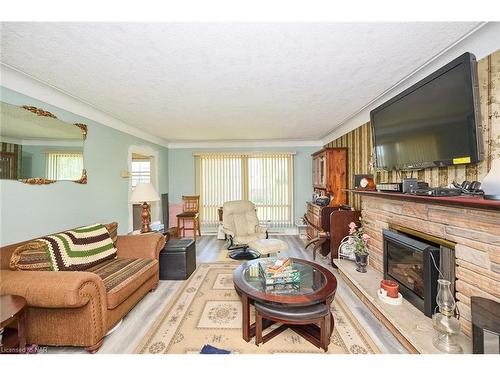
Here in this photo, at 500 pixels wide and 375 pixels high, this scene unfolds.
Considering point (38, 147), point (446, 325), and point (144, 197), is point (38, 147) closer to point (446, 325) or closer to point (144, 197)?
point (144, 197)

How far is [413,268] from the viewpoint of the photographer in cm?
225

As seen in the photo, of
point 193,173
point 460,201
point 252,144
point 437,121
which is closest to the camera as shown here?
point 460,201

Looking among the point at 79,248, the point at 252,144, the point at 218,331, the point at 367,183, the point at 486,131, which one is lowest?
the point at 218,331

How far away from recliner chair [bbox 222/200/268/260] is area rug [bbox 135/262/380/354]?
1.22 metres

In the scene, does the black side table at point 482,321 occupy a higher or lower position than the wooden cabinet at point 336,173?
lower

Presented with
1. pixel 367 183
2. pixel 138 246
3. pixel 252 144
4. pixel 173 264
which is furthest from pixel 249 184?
pixel 138 246

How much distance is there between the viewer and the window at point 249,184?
607cm

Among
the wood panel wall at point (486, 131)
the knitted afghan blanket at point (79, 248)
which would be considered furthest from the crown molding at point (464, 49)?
the knitted afghan blanket at point (79, 248)

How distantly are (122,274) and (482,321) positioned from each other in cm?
302

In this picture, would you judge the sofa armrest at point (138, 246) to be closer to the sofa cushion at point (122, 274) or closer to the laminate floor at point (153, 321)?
the sofa cushion at point (122, 274)

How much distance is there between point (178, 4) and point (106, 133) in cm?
301

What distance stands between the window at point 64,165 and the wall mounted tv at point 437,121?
4083 mm

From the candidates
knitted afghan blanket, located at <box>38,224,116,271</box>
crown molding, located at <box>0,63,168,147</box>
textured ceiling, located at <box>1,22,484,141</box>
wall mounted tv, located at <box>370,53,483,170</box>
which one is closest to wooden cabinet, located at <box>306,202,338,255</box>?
wall mounted tv, located at <box>370,53,483,170</box>
